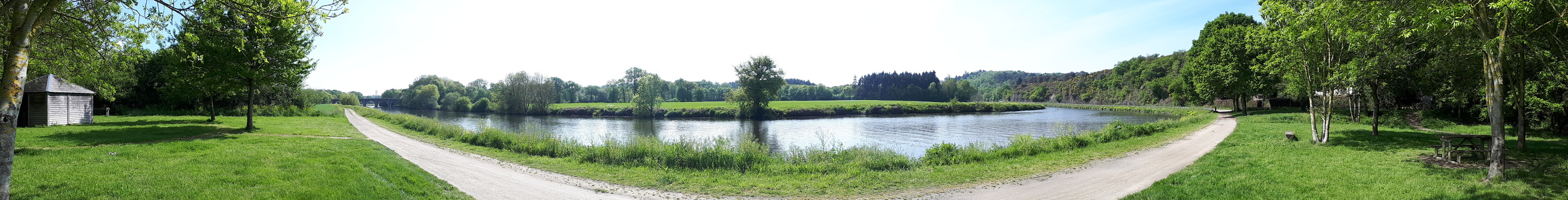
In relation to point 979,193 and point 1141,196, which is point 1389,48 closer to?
point 1141,196

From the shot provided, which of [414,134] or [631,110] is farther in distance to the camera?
[631,110]

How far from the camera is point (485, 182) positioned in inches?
407

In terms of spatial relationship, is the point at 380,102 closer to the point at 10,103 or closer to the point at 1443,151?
the point at 10,103

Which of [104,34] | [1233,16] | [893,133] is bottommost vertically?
[893,133]

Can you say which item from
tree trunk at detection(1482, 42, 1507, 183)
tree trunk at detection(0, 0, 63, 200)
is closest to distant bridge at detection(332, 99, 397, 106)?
tree trunk at detection(0, 0, 63, 200)

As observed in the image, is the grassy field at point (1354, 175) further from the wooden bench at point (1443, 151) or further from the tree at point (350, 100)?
the tree at point (350, 100)

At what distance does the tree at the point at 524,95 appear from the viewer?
200ft

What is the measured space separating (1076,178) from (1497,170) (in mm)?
4943

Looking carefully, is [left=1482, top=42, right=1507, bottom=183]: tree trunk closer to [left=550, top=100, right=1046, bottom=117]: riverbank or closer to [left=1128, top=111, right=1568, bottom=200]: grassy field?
[left=1128, top=111, right=1568, bottom=200]: grassy field

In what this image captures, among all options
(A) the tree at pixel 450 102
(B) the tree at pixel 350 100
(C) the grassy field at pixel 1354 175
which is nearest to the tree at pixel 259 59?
(C) the grassy field at pixel 1354 175

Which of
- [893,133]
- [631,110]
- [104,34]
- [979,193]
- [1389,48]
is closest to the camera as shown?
[104,34]

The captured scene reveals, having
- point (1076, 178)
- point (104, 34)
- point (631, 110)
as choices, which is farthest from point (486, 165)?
point (631, 110)

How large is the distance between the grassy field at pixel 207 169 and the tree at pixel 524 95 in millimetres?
47027

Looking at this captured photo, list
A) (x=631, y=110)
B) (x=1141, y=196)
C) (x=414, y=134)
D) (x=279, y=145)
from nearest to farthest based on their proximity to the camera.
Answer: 1. (x=1141, y=196)
2. (x=279, y=145)
3. (x=414, y=134)
4. (x=631, y=110)
